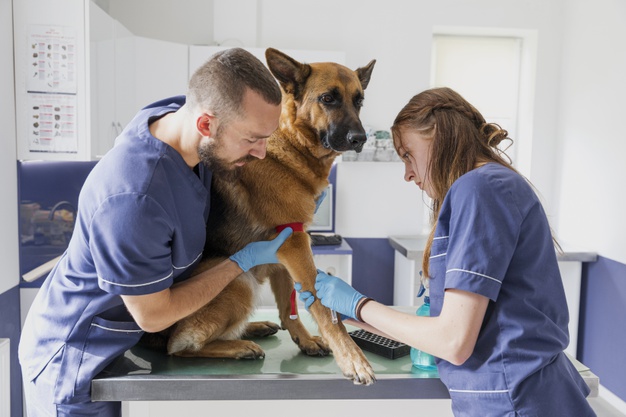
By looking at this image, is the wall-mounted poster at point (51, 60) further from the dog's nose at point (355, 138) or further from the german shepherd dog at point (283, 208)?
the dog's nose at point (355, 138)

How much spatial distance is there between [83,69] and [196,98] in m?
1.84

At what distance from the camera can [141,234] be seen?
102 centimetres

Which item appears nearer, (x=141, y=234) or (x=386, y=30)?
(x=141, y=234)

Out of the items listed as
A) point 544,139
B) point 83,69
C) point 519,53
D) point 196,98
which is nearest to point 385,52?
point 519,53

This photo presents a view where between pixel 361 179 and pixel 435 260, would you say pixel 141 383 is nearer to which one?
pixel 435 260

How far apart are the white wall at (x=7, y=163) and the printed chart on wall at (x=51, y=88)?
0.29ft

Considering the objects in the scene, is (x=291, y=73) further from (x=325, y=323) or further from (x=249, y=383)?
(x=249, y=383)

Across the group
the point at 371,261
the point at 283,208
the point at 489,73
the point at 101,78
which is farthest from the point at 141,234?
the point at 489,73

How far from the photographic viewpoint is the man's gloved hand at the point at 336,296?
1.26 metres

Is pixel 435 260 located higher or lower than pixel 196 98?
lower

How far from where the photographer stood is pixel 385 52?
13.2ft

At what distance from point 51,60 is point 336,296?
2160 mm

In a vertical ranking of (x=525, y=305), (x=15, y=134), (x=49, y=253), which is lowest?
(x=49, y=253)

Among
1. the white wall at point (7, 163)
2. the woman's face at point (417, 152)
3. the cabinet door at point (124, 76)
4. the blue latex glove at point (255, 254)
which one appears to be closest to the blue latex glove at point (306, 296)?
the blue latex glove at point (255, 254)
